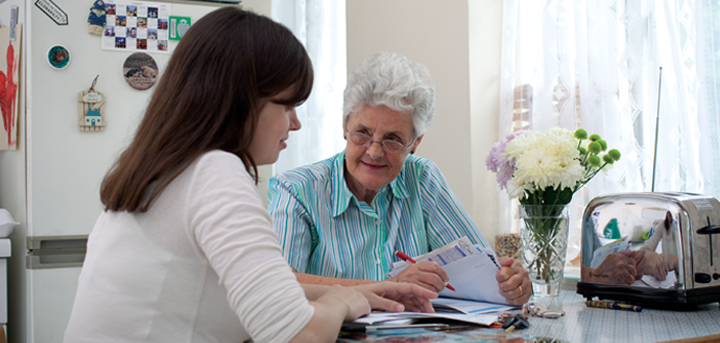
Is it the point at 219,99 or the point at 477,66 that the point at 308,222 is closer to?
the point at 219,99

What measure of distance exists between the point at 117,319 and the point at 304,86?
441 mm

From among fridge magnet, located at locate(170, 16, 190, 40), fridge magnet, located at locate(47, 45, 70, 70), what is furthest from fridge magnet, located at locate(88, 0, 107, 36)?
fridge magnet, located at locate(170, 16, 190, 40)

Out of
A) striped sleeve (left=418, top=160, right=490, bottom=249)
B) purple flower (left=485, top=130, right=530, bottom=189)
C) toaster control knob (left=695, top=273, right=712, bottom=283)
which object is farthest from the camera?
striped sleeve (left=418, top=160, right=490, bottom=249)

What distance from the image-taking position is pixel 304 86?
0.90 meters

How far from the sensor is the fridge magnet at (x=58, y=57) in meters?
2.05

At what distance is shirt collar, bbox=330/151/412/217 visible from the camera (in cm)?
146

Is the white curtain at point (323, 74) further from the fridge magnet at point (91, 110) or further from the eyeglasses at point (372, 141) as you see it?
the eyeglasses at point (372, 141)

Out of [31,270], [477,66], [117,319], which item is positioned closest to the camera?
[117,319]

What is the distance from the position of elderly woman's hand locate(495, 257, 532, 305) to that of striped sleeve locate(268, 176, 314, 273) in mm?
476

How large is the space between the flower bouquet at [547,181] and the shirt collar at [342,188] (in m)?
0.29

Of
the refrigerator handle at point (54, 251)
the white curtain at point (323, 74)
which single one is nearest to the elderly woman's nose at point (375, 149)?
the refrigerator handle at point (54, 251)

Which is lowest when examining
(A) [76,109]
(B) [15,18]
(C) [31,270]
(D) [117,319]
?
(C) [31,270]

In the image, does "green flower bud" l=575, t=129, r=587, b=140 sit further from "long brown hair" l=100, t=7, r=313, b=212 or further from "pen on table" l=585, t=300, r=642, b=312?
"long brown hair" l=100, t=7, r=313, b=212

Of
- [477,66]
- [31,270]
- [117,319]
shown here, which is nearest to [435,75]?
[477,66]
